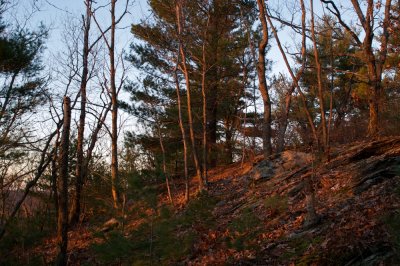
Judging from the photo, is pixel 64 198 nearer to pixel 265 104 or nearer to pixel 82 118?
pixel 82 118

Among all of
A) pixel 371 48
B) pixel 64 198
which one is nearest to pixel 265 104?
pixel 371 48

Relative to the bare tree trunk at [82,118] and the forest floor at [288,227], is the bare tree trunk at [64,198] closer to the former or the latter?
the forest floor at [288,227]

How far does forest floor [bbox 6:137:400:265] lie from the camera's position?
550cm

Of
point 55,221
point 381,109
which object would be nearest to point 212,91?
point 381,109

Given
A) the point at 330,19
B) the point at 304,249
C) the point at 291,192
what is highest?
the point at 330,19

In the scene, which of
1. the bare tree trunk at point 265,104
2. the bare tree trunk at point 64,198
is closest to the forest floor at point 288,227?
the bare tree trunk at point 64,198

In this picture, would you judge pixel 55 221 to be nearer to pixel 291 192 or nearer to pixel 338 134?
pixel 291 192

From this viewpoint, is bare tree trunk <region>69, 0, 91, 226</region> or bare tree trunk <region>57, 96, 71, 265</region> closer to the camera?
bare tree trunk <region>57, 96, 71, 265</region>

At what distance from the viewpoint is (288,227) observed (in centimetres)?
A: 758

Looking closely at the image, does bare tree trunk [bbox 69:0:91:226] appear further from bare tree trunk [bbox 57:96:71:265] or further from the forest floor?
bare tree trunk [bbox 57:96:71:265]

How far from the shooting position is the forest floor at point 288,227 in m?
5.50

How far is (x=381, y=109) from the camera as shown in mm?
13320

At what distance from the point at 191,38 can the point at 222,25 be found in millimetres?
2597

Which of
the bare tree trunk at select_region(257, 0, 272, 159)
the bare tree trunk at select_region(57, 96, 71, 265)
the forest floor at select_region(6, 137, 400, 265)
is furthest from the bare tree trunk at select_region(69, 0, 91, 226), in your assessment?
the bare tree trunk at select_region(257, 0, 272, 159)
